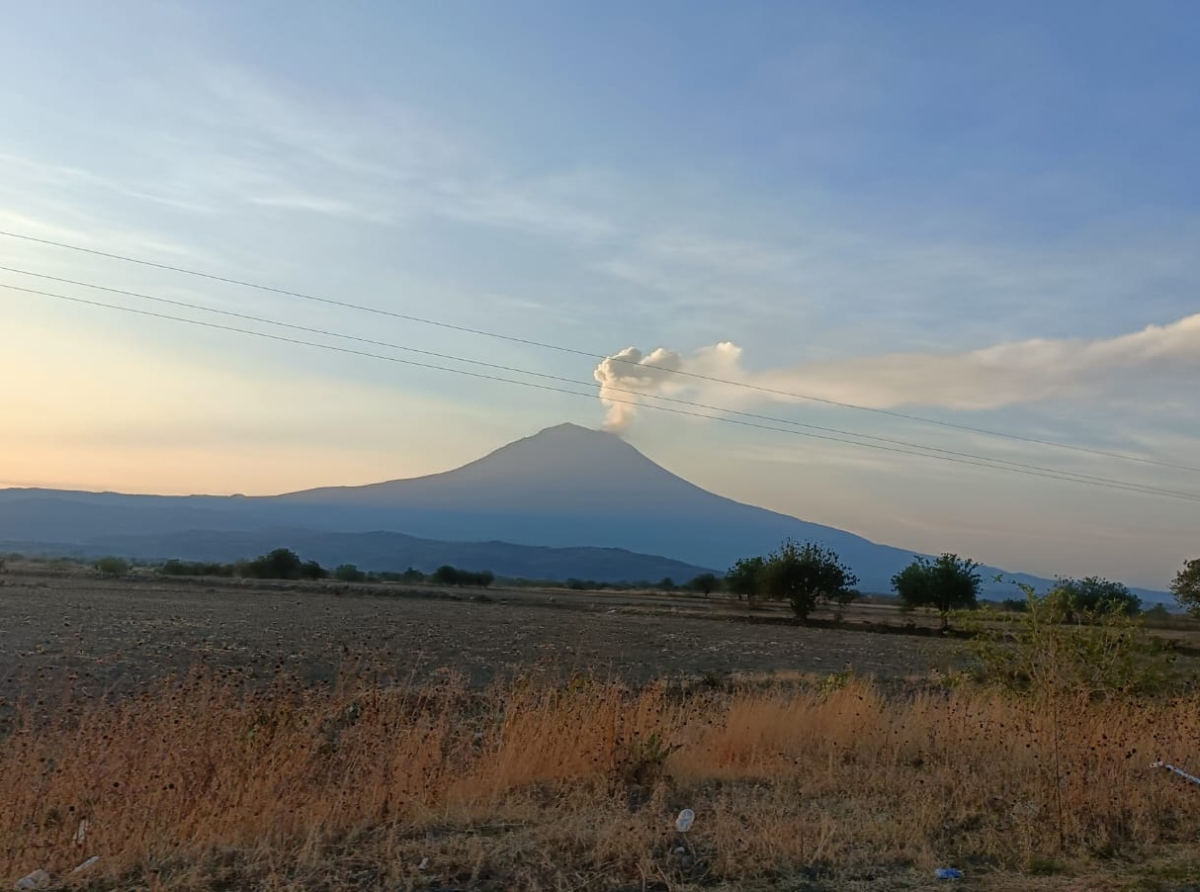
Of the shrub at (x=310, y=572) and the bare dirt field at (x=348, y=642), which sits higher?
the bare dirt field at (x=348, y=642)

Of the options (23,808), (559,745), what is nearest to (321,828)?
(23,808)

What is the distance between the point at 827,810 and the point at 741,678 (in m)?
14.3

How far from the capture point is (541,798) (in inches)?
290

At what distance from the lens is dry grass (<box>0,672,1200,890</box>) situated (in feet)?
18.2

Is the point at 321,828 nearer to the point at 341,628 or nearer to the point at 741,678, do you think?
the point at 741,678

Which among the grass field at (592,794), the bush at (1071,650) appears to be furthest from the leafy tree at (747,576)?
the grass field at (592,794)

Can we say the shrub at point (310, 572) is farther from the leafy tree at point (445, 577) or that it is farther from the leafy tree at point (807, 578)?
the leafy tree at point (807, 578)

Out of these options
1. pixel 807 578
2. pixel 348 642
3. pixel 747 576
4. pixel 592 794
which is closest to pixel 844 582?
pixel 807 578

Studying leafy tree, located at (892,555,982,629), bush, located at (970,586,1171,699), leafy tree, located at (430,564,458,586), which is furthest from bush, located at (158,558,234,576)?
bush, located at (970,586,1171,699)

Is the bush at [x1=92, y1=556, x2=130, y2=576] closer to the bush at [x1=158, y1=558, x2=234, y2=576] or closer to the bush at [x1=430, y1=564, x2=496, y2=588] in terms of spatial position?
the bush at [x1=158, y1=558, x2=234, y2=576]

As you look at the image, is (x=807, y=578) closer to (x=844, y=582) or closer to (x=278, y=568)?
(x=844, y=582)

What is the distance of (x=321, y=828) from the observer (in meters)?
6.15

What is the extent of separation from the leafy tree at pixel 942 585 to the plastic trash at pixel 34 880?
64.3 meters

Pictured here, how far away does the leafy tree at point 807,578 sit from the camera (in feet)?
206
